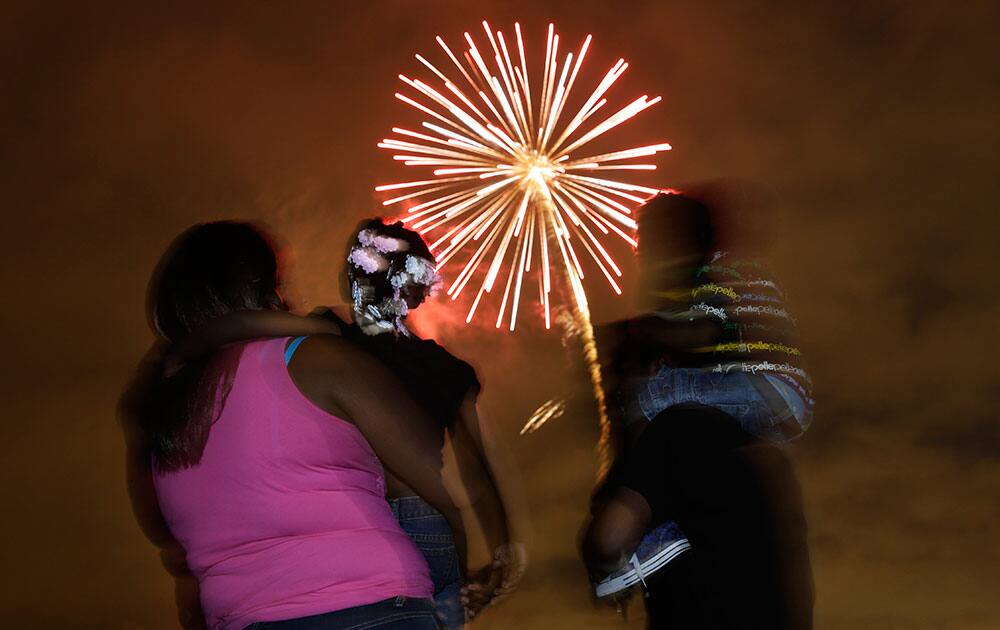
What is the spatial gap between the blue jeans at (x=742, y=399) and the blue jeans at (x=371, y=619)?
4.31 feet

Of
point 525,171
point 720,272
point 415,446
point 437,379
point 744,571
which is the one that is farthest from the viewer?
point 525,171

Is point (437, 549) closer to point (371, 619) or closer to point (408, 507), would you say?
point (408, 507)

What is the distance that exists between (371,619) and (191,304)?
81 cm

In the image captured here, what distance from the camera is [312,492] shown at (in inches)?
78.2

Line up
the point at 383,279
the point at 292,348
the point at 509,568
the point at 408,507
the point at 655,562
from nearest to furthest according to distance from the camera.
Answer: the point at 292,348
the point at 408,507
the point at 509,568
the point at 655,562
the point at 383,279

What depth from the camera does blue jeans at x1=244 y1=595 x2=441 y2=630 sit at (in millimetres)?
1917

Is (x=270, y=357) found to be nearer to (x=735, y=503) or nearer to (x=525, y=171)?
(x=735, y=503)

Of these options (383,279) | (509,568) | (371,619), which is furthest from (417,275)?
(371,619)

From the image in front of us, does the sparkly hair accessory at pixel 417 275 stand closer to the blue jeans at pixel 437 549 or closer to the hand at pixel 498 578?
the blue jeans at pixel 437 549

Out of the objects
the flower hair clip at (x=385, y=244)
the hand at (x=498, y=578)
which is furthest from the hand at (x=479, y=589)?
the flower hair clip at (x=385, y=244)


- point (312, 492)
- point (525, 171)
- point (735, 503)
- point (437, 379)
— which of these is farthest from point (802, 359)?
point (525, 171)

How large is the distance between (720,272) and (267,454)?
1784 mm

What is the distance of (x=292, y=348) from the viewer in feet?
6.70

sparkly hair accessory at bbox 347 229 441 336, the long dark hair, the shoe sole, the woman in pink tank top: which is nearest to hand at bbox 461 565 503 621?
the shoe sole
